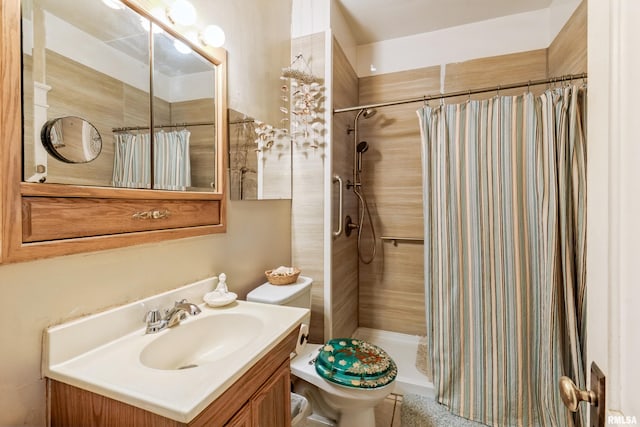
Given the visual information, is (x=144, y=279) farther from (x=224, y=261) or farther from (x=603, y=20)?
(x=603, y=20)

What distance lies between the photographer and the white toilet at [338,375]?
1406 millimetres

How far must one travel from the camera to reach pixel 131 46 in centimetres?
106

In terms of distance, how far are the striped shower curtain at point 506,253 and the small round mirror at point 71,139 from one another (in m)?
1.65

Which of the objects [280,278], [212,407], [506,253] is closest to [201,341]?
[212,407]

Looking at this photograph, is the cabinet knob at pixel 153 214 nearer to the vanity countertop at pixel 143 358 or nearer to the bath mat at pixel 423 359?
the vanity countertop at pixel 143 358

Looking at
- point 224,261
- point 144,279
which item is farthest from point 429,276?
point 144,279

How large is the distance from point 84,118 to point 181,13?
0.61m

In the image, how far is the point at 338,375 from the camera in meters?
1.42

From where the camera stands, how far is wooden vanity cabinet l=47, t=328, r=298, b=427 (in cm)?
70

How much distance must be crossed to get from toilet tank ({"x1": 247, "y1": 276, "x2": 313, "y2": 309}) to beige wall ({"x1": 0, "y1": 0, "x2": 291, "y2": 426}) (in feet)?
0.33

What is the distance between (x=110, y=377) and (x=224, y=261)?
0.76 meters

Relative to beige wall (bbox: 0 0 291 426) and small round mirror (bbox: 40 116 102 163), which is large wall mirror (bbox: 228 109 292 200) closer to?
beige wall (bbox: 0 0 291 426)

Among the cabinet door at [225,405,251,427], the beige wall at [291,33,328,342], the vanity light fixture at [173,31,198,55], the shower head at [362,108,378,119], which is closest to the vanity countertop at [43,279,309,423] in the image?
the cabinet door at [225,405,251,427]

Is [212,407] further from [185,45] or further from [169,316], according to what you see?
[185,45]
